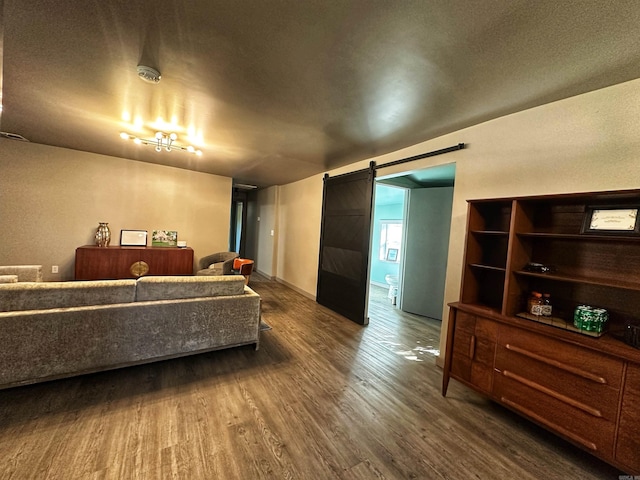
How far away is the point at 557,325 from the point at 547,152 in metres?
1.33

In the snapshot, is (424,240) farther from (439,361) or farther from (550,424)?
(550,424)

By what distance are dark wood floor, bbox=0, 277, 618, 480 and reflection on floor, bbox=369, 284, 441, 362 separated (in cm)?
37

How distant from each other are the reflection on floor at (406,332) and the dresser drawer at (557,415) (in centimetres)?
102

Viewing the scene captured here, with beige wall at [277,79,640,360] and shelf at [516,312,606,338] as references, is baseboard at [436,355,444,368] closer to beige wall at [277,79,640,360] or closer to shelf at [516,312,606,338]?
beige wall at [277,79,640,360]

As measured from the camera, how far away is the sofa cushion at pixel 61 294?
6.00ft

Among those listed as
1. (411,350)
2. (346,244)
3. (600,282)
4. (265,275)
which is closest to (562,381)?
(600,282)

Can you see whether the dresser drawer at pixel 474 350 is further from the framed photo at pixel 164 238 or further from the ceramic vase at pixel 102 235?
the ceramic vase at pixel 102 235

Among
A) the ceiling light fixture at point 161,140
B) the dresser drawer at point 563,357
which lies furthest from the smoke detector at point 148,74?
Result: the dresser drawer at point 563,357

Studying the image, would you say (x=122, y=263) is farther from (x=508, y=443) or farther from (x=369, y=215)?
(x=508, y=443)

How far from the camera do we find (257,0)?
47.6 inches

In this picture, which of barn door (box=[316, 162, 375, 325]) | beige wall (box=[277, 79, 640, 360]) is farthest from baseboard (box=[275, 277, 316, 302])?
beige wall (box=[277, 79, 640, 360])

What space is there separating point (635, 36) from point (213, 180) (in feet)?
19.3

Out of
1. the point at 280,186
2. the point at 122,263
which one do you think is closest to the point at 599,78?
the point at 280,186

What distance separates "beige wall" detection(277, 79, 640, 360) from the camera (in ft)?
5.44
